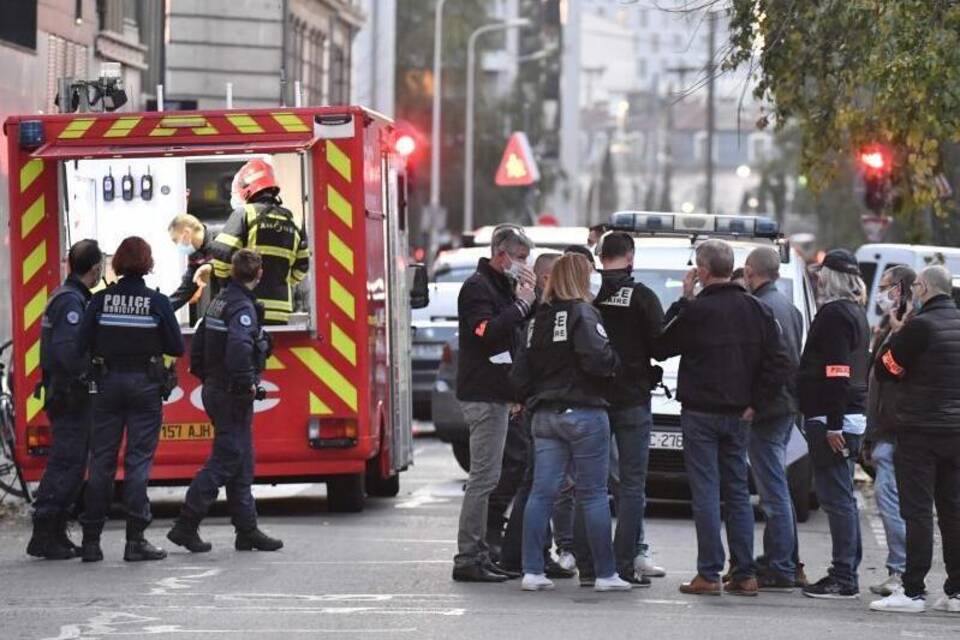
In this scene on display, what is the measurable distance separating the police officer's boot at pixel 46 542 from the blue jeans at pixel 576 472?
292 centimetres

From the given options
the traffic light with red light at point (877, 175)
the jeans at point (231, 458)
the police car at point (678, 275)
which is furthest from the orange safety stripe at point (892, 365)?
the traffic light with red light at point (877, 175)

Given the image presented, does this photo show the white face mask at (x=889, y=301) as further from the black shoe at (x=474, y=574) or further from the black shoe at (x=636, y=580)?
the black shoe at (x=474, y=574)

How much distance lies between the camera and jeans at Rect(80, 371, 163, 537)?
14.0m

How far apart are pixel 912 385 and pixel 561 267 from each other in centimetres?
184

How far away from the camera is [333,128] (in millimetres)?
16344

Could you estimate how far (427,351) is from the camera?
26.0 metres

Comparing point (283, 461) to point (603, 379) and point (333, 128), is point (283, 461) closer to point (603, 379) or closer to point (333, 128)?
point (333, 128)

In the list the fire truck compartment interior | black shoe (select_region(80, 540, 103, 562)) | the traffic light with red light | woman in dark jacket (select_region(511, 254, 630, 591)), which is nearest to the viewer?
woman in dark jacket (select_region(511, 254, 630, 591))

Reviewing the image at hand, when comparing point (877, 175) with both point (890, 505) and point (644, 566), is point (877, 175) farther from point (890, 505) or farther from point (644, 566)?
point (644, 566)

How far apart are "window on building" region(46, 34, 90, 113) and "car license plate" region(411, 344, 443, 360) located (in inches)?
183

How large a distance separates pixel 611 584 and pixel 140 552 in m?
2.83

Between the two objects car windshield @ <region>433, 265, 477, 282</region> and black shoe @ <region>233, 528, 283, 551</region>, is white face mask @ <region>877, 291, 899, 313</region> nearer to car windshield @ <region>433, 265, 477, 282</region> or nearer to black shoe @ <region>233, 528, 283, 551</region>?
black shoe @ <region>233, 528, 283, 551</region>

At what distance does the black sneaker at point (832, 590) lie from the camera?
515 inches

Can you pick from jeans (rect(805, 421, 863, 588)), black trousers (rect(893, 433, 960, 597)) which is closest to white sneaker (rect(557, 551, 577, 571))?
jeans (rect(805, 421, 863, 588))
